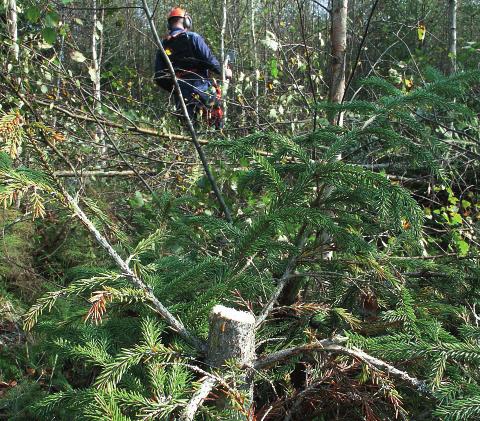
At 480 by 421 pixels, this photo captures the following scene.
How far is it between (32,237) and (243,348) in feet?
10.1

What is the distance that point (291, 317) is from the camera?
1779mm

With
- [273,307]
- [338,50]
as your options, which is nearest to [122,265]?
[273,307]

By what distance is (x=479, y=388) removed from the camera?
1.19 m

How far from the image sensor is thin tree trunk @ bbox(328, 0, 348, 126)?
277cm

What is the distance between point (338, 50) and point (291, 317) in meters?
1.70

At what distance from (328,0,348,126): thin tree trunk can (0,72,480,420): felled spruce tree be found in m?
0.78

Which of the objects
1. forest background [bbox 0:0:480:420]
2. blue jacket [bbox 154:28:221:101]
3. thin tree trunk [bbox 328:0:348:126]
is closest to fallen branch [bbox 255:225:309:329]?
forest background [bbox 0:0:480:420]

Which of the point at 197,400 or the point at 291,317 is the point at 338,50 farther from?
the point at 197,400

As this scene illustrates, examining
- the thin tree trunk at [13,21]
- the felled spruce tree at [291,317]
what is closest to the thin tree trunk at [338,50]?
the felled spruce tree at [291,317]

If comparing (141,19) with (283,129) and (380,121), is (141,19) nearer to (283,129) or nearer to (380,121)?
(283,129)

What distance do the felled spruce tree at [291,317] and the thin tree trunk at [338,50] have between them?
78 cm

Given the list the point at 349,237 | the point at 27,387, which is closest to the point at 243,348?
the point at 349,237

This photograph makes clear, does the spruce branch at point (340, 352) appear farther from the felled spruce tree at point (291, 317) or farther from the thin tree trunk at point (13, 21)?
the thin tree trunk at point (13, 21)

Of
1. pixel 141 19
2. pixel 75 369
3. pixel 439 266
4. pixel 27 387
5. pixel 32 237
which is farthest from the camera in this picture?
pixel 141 19
